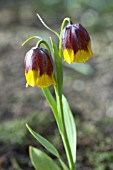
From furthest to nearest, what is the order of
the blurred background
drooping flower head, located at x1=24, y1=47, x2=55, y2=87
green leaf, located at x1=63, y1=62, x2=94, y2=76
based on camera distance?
green leaf, located at x1=63, y1=62, x2=94, y2=76, the blurred background, drooping flower head, located at x1=24, y1=47, x2=55, y2=87

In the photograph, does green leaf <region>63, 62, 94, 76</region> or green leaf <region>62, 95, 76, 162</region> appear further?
green leaf <region>63, 62, 94, 76</region>

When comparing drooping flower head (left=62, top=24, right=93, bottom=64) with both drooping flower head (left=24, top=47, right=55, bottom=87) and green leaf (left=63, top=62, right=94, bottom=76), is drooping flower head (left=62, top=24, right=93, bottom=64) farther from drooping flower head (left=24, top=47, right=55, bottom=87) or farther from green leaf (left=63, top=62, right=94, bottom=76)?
green leaf (left=63, top=62, right=94, bottom=76)

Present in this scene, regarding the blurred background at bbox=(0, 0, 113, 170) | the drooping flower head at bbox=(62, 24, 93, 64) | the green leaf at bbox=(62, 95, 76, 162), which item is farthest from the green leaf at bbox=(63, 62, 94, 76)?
the drooping flower head at bbox=(62, 24, 93, 64)

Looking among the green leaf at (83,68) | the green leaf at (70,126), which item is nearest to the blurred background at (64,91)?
the green leaf at (83,68)

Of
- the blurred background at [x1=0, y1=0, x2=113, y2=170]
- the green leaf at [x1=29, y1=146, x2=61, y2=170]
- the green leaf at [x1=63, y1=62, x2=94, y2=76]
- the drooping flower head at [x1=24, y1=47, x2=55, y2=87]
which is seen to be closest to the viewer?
the drooping flower head at [x1=24, y1=47, x2=55, y2=87]

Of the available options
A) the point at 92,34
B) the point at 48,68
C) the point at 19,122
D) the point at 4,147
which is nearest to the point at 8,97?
the point at 19,122

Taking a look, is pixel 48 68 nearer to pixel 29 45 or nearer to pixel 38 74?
pixel 38 74
